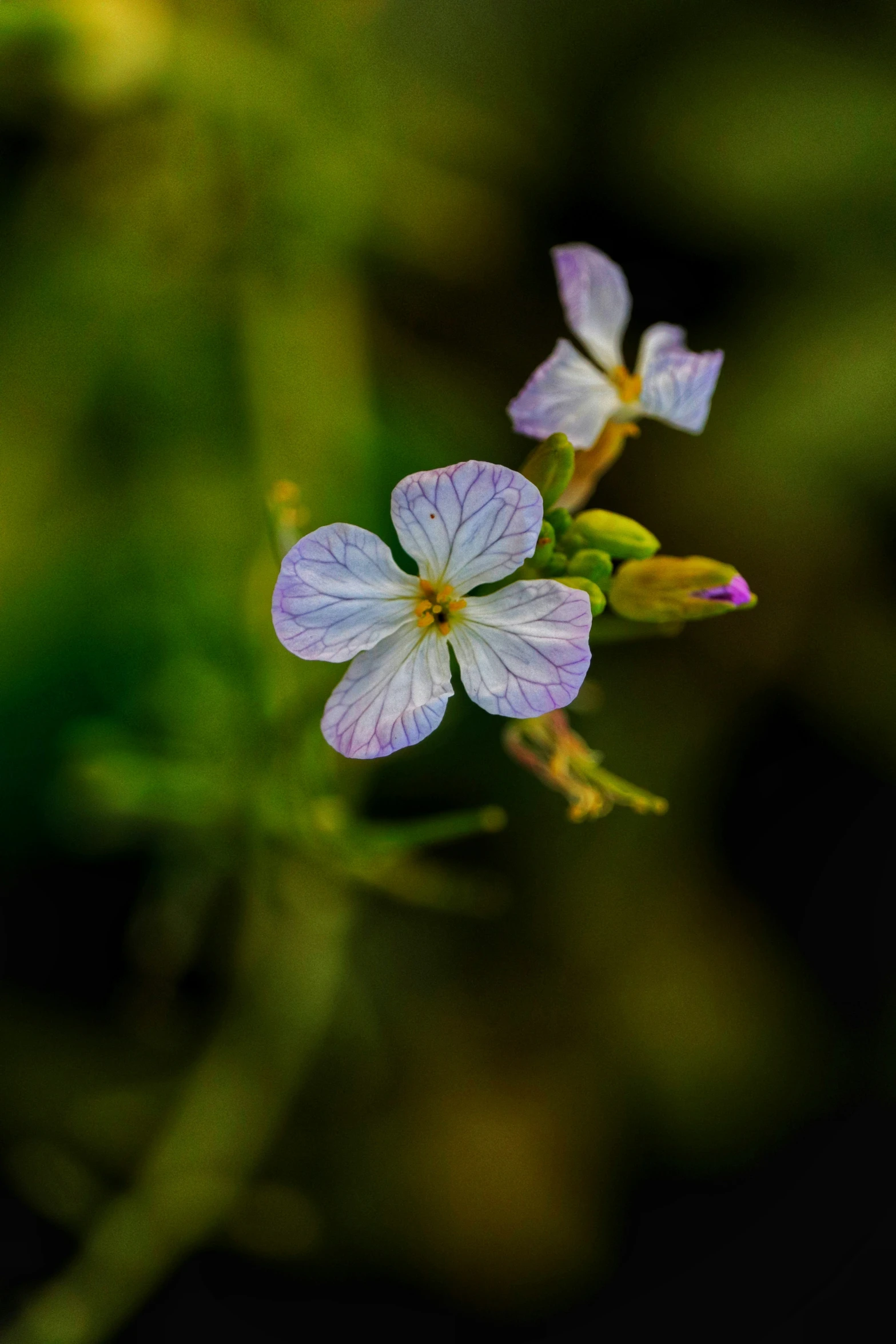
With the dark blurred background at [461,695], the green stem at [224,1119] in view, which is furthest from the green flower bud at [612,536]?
the green stem at [224,1119]

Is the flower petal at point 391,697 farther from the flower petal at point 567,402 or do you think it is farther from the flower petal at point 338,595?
the flower petal at point 567,402

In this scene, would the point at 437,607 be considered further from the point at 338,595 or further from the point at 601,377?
the point at 601,377

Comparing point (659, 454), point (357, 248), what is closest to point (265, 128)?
point (357, 248)

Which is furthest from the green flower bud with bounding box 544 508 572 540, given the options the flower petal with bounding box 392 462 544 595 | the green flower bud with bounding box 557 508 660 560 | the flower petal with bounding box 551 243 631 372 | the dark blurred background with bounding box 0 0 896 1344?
the dark blurred background with bounding box 0 0 896 1344

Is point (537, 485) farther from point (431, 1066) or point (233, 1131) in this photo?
point (431, 1066)

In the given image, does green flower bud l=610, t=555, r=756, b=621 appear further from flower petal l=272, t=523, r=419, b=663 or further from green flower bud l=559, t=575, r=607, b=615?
flower petal l=272, t=523, r=419, b=663

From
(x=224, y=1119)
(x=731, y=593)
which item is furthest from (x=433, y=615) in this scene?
(x=224, y=1119)
